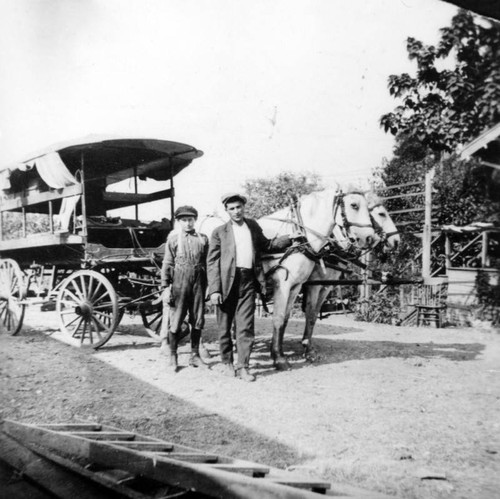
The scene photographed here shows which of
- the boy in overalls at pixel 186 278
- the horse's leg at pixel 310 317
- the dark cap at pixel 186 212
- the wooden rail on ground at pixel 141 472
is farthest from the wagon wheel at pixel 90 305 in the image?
the wooden rail on ground at pixel 141 472

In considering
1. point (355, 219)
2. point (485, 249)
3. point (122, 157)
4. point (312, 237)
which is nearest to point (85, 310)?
point (122, 157)

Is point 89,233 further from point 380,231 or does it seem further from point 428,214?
point 428,214

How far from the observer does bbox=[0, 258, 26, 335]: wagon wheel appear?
667 cm


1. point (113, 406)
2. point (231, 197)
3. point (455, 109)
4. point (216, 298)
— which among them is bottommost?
point (113, 406)

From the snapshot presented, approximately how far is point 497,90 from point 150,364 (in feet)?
14.5

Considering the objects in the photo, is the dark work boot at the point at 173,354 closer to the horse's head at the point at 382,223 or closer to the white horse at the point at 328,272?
the white horse at the point at 328,272

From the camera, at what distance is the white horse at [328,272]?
16.0 feet

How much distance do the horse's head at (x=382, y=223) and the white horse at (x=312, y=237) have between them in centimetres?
12

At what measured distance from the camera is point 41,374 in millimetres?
4625

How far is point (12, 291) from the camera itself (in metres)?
7.04

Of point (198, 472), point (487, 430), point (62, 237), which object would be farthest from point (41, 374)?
point (487, 430)

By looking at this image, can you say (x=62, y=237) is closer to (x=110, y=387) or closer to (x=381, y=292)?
(x=110, y=387)

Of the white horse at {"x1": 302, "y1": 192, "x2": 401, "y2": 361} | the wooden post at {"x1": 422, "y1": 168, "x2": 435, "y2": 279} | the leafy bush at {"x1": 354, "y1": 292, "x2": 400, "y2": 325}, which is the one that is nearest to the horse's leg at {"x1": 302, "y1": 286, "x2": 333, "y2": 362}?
the white horse at {"x1": 302, "y1": 192, "x2": 401, "y2": 361}

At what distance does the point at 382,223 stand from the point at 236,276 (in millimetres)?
1781
